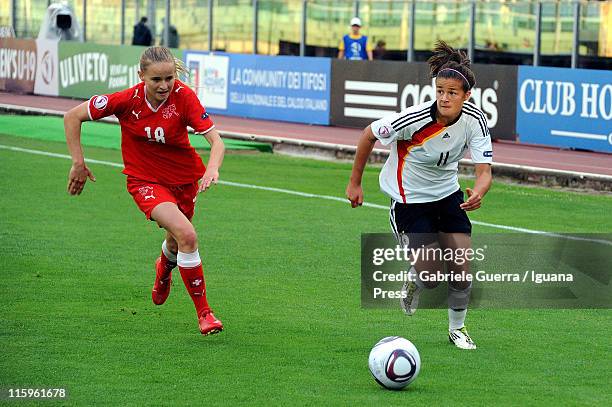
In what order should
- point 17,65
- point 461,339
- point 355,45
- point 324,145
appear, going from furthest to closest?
point 17,65 < point 355,45 < point 324,145 < point 461,339

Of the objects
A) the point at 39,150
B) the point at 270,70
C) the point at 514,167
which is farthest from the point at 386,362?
the point at 270,70

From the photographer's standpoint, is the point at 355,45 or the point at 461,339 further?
the point at 355,45

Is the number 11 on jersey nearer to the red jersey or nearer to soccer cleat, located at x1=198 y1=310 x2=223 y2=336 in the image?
the red jersey

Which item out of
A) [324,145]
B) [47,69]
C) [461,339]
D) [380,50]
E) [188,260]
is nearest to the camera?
[461,339]

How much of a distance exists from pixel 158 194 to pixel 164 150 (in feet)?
1.04

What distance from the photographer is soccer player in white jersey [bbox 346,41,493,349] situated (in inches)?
324

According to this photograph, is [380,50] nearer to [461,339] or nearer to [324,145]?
[324,145]

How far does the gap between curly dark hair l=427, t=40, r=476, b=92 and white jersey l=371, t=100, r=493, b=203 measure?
23 centimetres

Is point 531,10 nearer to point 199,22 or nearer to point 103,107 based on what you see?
point 199,22

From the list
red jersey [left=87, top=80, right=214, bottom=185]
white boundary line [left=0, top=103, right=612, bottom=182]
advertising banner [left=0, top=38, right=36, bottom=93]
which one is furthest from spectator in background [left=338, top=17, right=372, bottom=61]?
red jersey [left=87, top=80, right=214, bottom=185]

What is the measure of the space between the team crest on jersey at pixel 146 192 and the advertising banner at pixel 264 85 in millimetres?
16485

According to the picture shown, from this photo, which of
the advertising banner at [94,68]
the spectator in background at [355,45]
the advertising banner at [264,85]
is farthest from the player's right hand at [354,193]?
the advertising banner at [94,68]

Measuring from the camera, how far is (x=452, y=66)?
812 centimetres

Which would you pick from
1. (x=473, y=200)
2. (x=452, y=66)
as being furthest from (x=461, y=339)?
(x=452, y=66)
